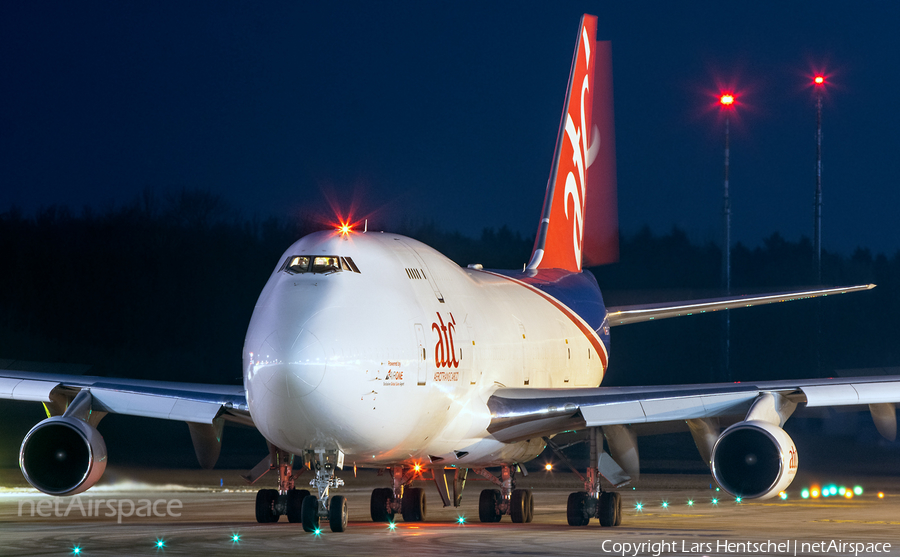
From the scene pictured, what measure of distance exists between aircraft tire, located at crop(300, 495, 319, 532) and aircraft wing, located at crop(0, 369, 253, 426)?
1.85 meters

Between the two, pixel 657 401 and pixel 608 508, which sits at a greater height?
pixel 657 401

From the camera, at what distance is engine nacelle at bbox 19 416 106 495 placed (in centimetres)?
1525

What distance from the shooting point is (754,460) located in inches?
573

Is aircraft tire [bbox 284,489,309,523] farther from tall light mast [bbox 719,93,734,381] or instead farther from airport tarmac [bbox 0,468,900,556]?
tall light mast [bbox 719,93,734,381]

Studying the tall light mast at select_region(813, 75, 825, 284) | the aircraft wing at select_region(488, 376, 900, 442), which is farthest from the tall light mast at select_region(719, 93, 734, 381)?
the aircraft wing at select_region(488, 376, 900, 442)

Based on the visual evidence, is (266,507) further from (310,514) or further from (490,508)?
(490,508)

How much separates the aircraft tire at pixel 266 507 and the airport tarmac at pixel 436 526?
0.77 ft

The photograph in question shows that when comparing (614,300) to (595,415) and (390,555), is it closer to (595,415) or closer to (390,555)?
(595,415)

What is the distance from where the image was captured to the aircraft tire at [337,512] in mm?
13719

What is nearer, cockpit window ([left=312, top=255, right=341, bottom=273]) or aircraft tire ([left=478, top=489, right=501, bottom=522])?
cockpit window ([left=312, top=255, right=341, bottom=273])

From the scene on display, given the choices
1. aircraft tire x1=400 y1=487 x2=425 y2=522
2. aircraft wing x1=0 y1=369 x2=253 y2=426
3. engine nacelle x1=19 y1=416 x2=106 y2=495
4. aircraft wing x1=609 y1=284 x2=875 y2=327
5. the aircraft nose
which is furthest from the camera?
aircraft wing x1=609 y1=284 x2=875 y2=327
